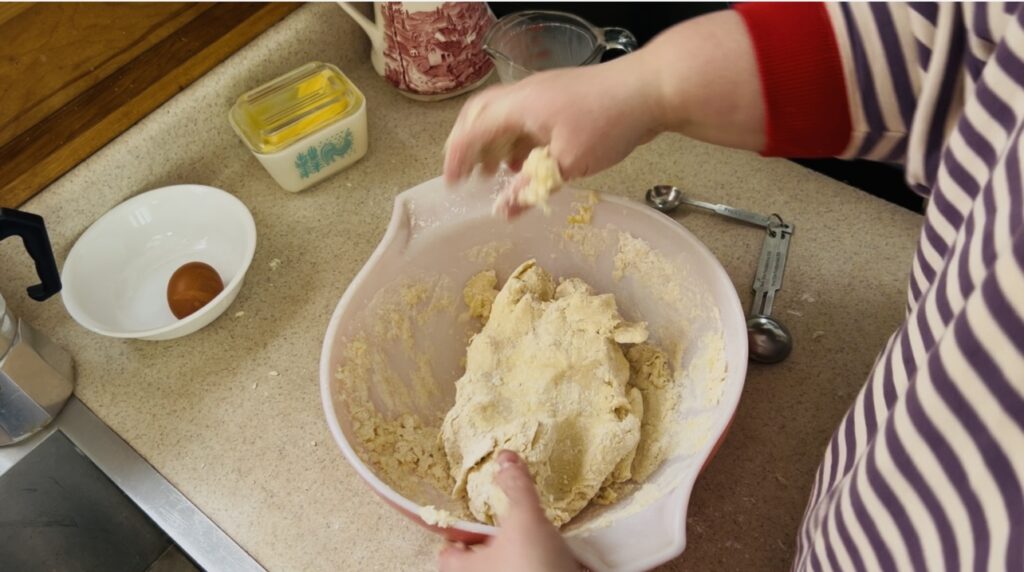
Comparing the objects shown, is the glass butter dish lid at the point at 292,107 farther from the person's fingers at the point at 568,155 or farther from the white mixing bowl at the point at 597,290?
the person's fingers at the point at 568,155

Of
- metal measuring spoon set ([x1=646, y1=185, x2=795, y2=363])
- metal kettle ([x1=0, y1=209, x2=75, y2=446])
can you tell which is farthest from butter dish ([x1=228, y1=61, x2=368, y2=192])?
metal measuring spoon set ([x1=646, y1=185, x2=795, y2=363])

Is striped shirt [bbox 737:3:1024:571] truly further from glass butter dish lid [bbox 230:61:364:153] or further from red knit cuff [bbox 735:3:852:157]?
glass butter dish lid [bbox 230:61:364:153]

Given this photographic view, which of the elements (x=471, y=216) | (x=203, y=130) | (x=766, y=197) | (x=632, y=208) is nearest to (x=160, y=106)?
(x=203, y=130)

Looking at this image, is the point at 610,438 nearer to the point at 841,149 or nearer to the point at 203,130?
the point at 841,149

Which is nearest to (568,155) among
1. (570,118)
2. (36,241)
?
(570,118)

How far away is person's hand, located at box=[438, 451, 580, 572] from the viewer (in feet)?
1.58

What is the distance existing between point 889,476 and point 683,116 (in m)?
0.27

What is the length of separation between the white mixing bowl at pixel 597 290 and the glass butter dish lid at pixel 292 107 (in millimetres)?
224

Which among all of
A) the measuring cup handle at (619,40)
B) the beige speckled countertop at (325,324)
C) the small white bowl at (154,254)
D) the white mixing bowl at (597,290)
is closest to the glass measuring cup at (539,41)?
the measuring cup handle at (619,40)

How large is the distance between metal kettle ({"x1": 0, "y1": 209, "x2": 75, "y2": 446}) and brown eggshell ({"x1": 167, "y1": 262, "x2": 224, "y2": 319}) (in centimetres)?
11

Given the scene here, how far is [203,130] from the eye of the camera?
0.89 metres

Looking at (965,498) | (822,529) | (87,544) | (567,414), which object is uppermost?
(965,498)

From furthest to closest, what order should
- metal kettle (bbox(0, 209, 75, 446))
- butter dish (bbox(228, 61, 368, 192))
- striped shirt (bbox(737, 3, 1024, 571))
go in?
1. butter dish (bbox(228, 61, 368, 192))
2. metal kettle (bbox(0, 209, 75, 446))
3. striped shirt (bbox(737, 3, 1024, 571))

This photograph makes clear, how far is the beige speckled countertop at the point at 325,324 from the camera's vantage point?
0.66 m
